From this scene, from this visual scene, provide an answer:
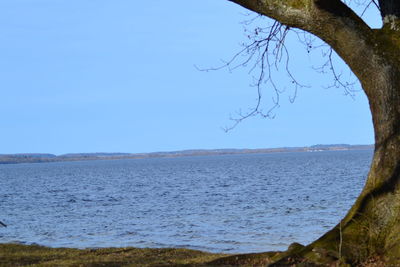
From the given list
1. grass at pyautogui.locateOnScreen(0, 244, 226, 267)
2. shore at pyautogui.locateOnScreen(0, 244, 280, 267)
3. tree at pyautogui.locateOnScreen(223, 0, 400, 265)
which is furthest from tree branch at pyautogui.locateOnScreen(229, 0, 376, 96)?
grass at pyautogui.locateOnScreen(0, 244, 226, 267)

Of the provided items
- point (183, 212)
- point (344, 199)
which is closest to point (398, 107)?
point (183, 212)

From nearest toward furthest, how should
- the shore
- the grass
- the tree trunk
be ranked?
1. the tree trunk
2. the shore
3. the grass

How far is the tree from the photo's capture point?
8.73 metres

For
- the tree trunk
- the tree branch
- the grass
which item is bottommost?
the grass

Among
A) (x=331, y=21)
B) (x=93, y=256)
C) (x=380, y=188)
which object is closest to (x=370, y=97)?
(x=331, y=21)

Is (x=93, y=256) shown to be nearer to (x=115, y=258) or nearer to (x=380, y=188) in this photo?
(x=115, y=258)

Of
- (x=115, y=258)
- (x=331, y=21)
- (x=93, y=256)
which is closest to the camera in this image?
(x=331, y=21)

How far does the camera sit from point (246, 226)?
2602 centimetres

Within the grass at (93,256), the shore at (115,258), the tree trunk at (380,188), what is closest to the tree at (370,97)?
the tree trunk at (380,188)

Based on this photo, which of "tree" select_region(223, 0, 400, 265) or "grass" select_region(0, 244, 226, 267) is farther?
"grass" select_region(0, 244, 226, 267)

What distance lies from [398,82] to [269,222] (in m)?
19.2

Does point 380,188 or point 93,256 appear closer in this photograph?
point 380,188

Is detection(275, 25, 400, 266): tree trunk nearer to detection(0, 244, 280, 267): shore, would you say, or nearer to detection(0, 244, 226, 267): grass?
detection(0, 244, 280, 267): shore

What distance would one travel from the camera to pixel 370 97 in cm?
892
